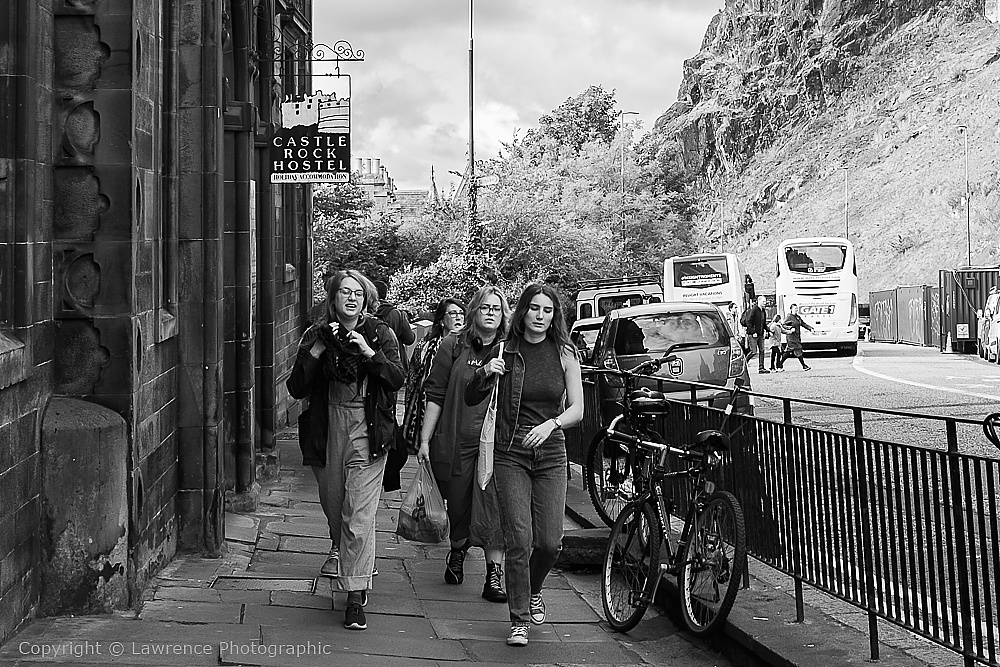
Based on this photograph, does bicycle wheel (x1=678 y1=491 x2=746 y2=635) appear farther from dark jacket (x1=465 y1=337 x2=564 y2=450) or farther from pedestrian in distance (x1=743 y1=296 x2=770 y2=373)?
pedestrian in distance (x1=743 y1=296 x2=770 y2=373)

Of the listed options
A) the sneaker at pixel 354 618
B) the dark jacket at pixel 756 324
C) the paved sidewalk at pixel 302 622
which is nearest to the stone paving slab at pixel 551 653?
the paved sidewalk at pixel 302 622

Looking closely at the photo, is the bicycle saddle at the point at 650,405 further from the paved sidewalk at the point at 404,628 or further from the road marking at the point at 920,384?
the road marking at the point at 920,384

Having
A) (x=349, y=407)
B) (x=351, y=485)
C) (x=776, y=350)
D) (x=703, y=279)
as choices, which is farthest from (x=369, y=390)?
(x=703, y=279)

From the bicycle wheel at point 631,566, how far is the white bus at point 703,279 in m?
37.2

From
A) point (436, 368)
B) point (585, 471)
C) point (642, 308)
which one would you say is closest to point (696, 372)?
point (642, 308)

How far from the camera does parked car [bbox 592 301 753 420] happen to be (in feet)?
49.2

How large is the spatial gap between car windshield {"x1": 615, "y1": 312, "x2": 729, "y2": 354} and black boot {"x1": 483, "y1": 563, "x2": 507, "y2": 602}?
800 cm

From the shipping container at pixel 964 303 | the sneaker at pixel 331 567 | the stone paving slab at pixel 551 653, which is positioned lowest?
the stone paving slab at pixel 551 653

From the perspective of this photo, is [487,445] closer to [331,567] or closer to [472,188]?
[331,567]

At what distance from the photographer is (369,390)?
703 cm

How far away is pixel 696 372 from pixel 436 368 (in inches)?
299

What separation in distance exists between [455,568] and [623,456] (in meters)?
2.02

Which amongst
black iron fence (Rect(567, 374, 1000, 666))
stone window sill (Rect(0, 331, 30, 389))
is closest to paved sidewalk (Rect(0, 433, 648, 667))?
black iron fence (Rect(567, 374, 1000, 666))

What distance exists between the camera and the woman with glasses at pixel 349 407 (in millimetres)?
6891
